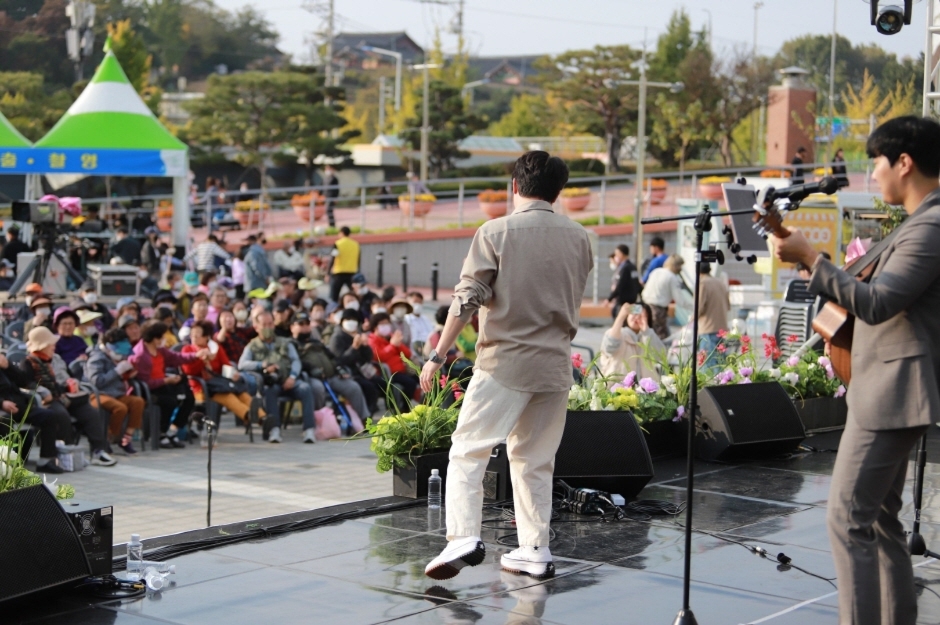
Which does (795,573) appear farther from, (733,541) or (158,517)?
(158,517)

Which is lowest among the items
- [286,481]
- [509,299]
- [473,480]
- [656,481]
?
[286,481]

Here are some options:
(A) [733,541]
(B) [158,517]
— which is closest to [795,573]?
(A) [733,541]

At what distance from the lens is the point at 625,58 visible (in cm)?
4534

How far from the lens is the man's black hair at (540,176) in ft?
16.4

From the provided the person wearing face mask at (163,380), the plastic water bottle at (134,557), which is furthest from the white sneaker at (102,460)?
the plastic water bottle at (134,557)

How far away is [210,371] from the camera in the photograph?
38.1 feet

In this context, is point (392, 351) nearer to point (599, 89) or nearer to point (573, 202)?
point (573, 202)

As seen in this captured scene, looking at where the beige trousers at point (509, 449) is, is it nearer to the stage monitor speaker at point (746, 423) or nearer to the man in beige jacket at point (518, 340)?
the man in beige jacket at point (518, 340)

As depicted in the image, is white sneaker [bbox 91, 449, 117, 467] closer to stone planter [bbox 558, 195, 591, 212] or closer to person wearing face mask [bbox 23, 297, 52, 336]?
person wearing face mask [bbox 23, 297, 52, 336]

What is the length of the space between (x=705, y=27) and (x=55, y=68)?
2727cm

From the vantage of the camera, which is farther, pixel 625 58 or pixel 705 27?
pixel 705 27

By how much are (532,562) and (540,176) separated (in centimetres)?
156

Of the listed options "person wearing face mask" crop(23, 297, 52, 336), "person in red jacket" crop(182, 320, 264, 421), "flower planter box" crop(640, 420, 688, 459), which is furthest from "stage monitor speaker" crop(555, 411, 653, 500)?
"person wearing face mask" crop(23, 297, 52, 336)

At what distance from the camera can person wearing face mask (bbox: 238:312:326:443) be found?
38.6 feet
